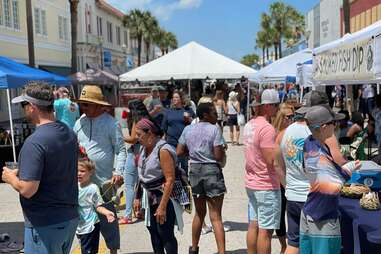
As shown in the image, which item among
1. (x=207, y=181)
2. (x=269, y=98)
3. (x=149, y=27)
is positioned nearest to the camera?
(x=269, y=98)

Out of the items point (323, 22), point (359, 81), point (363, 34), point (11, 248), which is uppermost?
point (323, 22)

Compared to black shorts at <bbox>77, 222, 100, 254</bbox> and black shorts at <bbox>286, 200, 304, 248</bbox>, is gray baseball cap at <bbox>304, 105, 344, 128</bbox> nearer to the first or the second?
black shorts at <bbox>286, 200, 304, 248</bbox>

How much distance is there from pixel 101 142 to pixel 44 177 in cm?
173

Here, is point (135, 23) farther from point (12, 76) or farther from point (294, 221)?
point (294, 221)

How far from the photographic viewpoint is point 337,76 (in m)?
6.55

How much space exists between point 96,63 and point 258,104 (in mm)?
40291

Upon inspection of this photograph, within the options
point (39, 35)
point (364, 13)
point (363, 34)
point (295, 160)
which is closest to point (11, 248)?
point (295, 160)

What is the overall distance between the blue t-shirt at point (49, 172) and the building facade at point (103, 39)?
124ft

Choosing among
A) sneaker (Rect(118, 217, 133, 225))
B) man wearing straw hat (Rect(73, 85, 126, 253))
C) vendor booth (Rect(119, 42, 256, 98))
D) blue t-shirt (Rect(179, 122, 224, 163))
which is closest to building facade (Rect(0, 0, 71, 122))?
vendor booth (Rect(119, 42, 256, 98))

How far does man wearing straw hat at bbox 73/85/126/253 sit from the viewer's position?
4953mm

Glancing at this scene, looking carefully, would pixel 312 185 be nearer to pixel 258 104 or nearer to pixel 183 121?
pixel 258 104

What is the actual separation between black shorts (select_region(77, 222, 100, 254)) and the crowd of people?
11 mm

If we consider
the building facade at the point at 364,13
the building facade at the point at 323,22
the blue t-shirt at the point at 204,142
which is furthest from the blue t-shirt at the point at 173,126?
the building facade at the point at 323,22

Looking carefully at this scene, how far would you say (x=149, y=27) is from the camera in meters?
57.9
